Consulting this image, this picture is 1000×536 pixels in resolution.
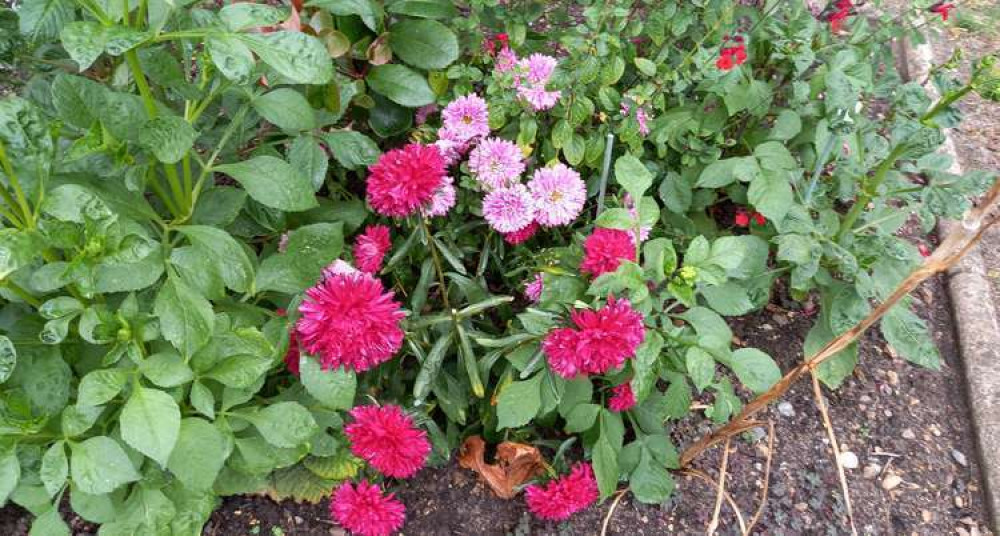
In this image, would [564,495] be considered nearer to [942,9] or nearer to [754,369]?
[754,369]

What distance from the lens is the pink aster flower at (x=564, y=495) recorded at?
1.63 meters

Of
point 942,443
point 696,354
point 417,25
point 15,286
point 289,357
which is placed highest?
point 417,25

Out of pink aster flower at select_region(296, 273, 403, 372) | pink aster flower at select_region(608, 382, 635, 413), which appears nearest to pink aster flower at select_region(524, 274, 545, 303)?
pink aster flower at select_region(608, 382, 635, 413)

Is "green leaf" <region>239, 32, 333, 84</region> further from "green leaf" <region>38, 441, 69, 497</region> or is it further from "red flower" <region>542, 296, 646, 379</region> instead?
"green leaf" <region>38, 441, 69, 497</region>

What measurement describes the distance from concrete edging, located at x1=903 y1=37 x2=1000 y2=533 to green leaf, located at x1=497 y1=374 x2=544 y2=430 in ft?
3.83

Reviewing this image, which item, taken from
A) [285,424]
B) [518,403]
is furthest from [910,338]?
[285,424]

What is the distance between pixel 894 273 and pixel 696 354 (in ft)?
2.48

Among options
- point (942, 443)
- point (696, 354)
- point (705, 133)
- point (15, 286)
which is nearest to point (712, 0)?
point (705, 133)

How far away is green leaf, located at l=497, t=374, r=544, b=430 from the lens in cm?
156

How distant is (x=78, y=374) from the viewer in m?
1.55

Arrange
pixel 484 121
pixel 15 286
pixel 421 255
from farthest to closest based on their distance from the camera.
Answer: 1. pixel 421 255
2. pixel 484 121
3. pixel 15 286

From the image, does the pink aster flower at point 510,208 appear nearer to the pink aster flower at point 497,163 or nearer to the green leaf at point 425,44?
the pink aster flower at point 497,163

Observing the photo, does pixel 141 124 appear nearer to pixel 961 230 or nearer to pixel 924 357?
pixel 961 230


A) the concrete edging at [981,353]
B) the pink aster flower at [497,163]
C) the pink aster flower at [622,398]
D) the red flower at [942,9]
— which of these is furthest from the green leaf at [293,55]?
the red flower at [942,9]
